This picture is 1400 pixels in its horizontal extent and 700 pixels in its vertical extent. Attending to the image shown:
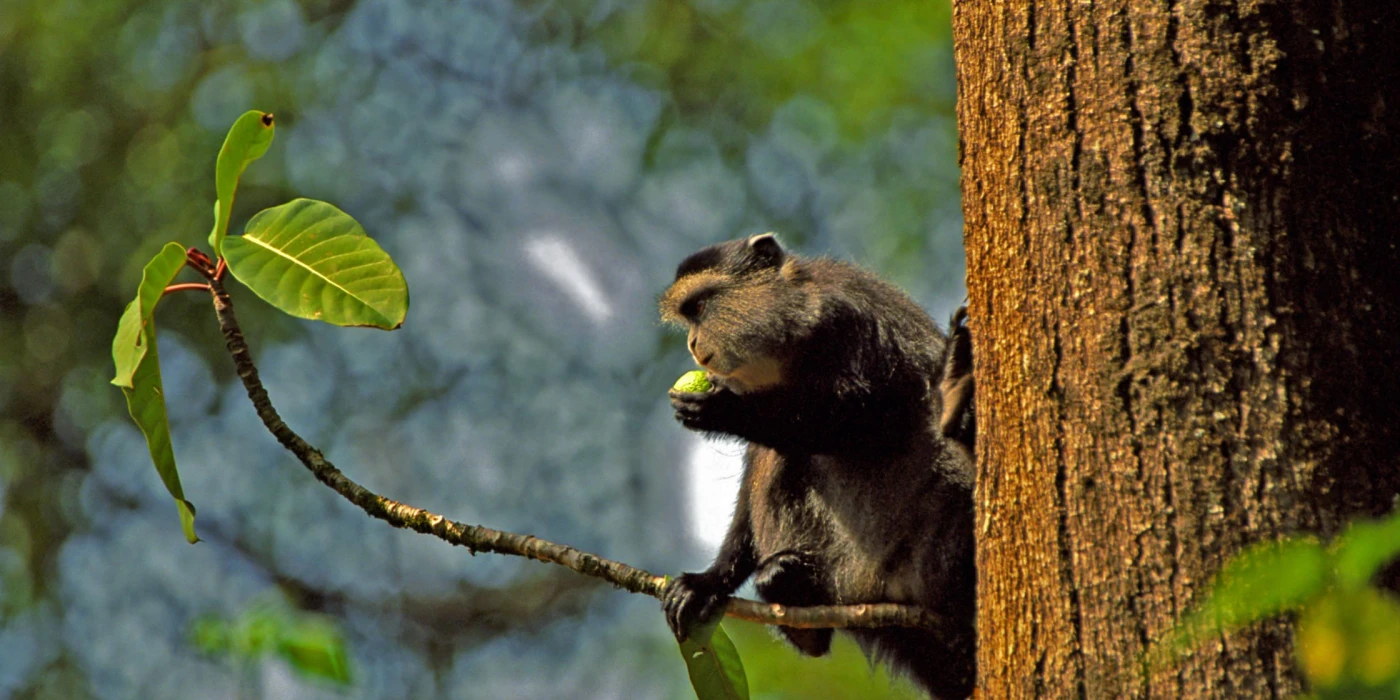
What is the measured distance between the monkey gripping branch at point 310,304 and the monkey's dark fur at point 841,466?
0.55 m

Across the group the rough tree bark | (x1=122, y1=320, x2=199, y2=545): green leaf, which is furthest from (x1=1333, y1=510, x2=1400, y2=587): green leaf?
(x1=122, y1=320, x2=199, y2=545): green leaf

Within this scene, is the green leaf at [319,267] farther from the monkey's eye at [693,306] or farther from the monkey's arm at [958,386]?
the monkey's eye at [693,306]

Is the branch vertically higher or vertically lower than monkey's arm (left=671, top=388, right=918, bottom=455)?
lower

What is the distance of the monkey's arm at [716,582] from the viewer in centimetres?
320

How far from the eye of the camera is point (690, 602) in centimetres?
325

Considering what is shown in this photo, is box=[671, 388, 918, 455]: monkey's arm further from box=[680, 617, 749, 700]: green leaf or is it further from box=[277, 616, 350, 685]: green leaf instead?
box=[277, 616, 350, 685]: green leaf

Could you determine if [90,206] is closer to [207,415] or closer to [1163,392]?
[207,415]

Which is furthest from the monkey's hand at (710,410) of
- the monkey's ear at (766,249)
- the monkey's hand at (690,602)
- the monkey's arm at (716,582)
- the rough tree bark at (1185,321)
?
the rough tree bark at (1185,321)

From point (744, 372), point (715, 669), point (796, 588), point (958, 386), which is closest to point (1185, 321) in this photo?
point (958, 386)

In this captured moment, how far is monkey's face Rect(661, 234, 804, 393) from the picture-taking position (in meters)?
3.81

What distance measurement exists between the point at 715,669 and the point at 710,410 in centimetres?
89

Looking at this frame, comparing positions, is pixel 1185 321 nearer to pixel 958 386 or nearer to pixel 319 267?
pixel 958 386

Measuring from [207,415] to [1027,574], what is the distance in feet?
36.6

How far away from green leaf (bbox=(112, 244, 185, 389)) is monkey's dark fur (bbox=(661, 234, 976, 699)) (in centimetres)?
151
